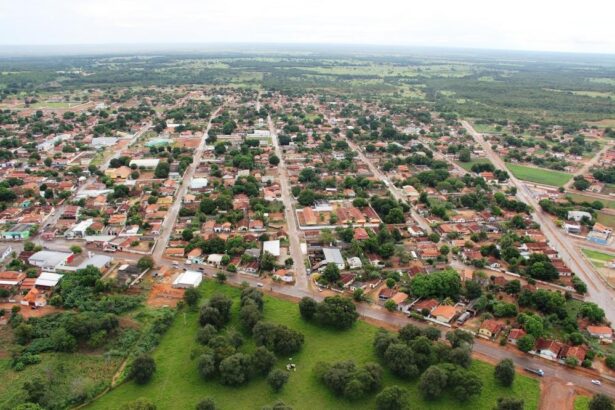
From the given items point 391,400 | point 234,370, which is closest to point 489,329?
point 391,400

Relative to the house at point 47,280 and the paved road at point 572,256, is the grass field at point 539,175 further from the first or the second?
the house at point 47,280

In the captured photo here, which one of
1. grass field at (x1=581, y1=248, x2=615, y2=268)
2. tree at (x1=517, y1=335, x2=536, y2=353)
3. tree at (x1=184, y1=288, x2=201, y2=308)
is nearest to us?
tree at (x1=517, y1=335, x2=536, y2=353)

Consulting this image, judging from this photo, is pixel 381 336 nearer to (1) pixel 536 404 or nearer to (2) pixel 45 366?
(1) pixel 536 404

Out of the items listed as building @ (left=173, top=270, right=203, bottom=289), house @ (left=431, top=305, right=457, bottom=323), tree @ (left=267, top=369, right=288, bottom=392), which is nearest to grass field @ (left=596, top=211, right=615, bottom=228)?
house @ (left=431, top=305, right=457, bottom=323)

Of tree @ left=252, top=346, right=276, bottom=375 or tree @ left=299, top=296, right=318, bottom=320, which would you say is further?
tree @ left=299, top=296, right=318, bottom=320

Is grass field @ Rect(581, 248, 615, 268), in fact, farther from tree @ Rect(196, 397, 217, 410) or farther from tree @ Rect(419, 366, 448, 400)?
tree @ Rect(196, 397, 217, 410)

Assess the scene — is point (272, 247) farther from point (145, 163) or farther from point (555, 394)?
point (145, 163)

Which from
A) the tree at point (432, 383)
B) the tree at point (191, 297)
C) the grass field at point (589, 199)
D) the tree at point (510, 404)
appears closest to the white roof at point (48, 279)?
the tree at point (191, 297)
